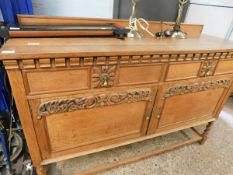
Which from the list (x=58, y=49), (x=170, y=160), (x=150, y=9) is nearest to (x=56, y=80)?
(x=58, y=49)

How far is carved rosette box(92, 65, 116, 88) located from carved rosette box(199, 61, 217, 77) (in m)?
0.57

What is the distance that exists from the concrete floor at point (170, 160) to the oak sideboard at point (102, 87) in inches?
13.6

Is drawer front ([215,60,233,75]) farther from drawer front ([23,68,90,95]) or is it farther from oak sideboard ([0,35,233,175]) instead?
drawer front ([23,68,90,95])

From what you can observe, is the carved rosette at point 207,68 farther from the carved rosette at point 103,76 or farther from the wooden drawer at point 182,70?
the carved rosette at point 103,76

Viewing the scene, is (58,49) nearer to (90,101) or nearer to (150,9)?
(90,101)

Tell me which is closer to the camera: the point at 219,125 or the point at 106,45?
the point at 106,45

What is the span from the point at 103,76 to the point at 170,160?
1.01 meters

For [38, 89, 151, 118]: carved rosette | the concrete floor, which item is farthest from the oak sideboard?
the concrete floor

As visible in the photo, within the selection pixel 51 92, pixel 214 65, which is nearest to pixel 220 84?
pixel 214 65

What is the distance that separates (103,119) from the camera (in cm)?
88

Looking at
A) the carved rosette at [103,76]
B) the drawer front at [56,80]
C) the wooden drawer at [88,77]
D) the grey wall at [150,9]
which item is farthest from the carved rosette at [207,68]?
the grey wall at [150,9]

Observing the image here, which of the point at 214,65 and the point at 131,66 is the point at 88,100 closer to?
the point at 131,66

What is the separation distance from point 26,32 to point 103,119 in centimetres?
56

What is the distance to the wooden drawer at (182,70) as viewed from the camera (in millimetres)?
876
